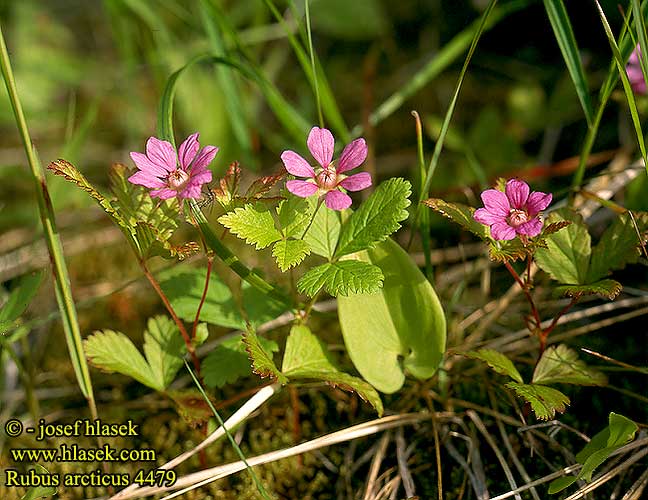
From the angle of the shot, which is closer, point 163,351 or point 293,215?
point 293,215

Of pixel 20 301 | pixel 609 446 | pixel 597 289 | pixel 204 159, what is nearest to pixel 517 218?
pixel 597 289

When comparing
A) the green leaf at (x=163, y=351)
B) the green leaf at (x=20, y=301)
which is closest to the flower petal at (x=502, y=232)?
the green leaf at (x=163, y=351)

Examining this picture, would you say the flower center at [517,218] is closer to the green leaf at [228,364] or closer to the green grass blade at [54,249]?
the green leaf at [228,364]

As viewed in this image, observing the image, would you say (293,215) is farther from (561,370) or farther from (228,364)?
(561,370)

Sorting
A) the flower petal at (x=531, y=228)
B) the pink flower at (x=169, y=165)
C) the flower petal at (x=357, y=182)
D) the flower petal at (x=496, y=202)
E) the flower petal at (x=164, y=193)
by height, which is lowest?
the flower petal at (x=531, y=228)

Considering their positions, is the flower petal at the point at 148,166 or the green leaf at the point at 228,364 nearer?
the flower petal at the point at 148,166

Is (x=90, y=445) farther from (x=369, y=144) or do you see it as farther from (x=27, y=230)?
(x=369, y=144)
